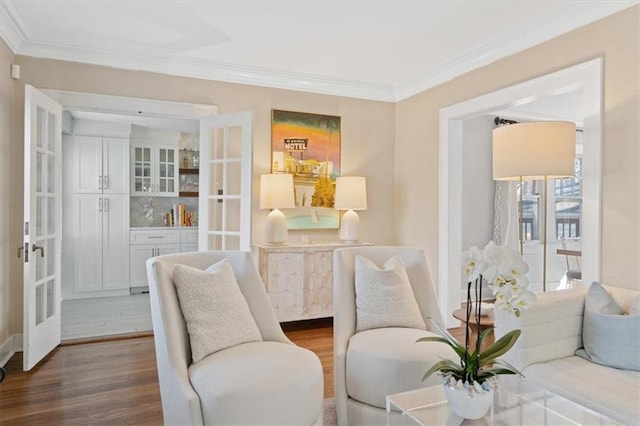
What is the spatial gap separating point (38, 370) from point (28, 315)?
1.32 ft

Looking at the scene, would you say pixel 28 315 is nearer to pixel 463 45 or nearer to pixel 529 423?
pixel 529 423

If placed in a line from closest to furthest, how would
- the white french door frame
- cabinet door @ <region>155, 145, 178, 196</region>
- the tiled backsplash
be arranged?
the white french door frame
cabinet door @ <region>155, 145, 178, 196</region>
the tiled backsplash

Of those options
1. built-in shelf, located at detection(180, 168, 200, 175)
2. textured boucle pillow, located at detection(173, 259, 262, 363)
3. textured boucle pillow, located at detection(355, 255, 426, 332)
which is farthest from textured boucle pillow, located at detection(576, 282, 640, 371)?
built-in shelf, located at detection(180, 168, 200, 175)

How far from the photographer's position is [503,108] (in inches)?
141

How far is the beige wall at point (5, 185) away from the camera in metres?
3.24

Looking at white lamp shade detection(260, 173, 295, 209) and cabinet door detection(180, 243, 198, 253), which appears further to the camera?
cabinet door detection(180, 243, 198, 253)

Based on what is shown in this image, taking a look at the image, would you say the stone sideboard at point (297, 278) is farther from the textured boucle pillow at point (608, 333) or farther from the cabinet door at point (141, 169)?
the cabinet door at point (141, 169)

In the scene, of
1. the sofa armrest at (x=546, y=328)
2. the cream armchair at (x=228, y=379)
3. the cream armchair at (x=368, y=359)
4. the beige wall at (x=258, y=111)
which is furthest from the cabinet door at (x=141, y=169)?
the sofa armrest at (x=546, y=328)

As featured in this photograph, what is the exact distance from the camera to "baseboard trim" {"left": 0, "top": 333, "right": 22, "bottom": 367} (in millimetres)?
3184

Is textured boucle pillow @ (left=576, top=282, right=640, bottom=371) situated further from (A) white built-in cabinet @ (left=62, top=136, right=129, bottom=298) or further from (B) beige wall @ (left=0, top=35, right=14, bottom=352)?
(A) white built-in cabinet @ (left=62, top=136, right=129, bottom=298)

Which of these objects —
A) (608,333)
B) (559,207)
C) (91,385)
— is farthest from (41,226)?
(559,207)

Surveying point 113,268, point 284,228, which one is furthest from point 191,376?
point 113,268

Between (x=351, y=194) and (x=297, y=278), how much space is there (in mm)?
1007

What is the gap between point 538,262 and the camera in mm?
5793
